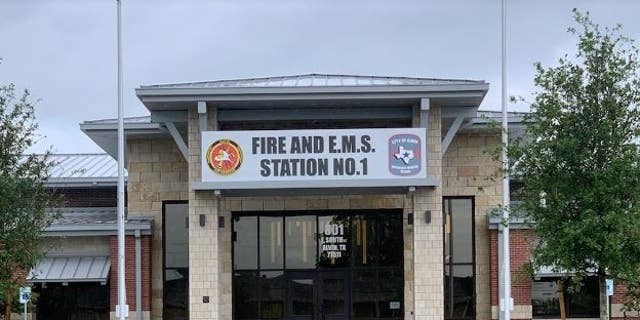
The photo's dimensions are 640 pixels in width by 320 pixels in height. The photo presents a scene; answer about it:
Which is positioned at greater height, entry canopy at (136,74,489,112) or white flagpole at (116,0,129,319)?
entry canopy at (136,74,489,112)

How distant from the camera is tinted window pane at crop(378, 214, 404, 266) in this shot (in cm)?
2855

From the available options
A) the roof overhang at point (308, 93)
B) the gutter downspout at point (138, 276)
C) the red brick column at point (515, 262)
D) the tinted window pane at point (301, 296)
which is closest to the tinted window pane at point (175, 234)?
the gutter downspout at point (138, 276)

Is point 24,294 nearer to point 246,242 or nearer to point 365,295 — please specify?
point 246,242

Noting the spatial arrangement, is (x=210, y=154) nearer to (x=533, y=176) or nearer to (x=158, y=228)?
(x=158, y=228)

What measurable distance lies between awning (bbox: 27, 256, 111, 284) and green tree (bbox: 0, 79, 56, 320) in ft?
21.2

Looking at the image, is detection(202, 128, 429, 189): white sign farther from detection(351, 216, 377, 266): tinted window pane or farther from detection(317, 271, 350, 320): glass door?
detection(317, 271, 350, 320): glass door

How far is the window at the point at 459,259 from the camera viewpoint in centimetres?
2902

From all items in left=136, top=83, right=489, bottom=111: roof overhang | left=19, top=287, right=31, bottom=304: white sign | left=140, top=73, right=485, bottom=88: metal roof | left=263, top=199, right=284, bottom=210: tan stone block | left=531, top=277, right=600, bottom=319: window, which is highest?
left=140, top=73, right=485, bottom=88: metal roof

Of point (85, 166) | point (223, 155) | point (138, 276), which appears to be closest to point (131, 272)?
point (138, 276)

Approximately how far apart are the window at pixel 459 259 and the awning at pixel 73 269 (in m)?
10.1

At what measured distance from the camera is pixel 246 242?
94.0ft

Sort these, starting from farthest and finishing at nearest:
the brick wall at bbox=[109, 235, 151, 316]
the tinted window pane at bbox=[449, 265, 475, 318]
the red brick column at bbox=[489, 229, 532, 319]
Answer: the tinted window pane at bbox=[449, 265, 475, 318] → the brick wall at bbox=[109, 235, 151, 316] → the red brick column at bbox=[489, 229, 532, 319]

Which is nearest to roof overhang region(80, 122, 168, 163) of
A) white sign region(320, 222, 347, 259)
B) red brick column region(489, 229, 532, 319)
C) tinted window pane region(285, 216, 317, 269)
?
tinted window pane region(285, 216, 317, 269)

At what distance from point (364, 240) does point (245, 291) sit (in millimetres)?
3824
